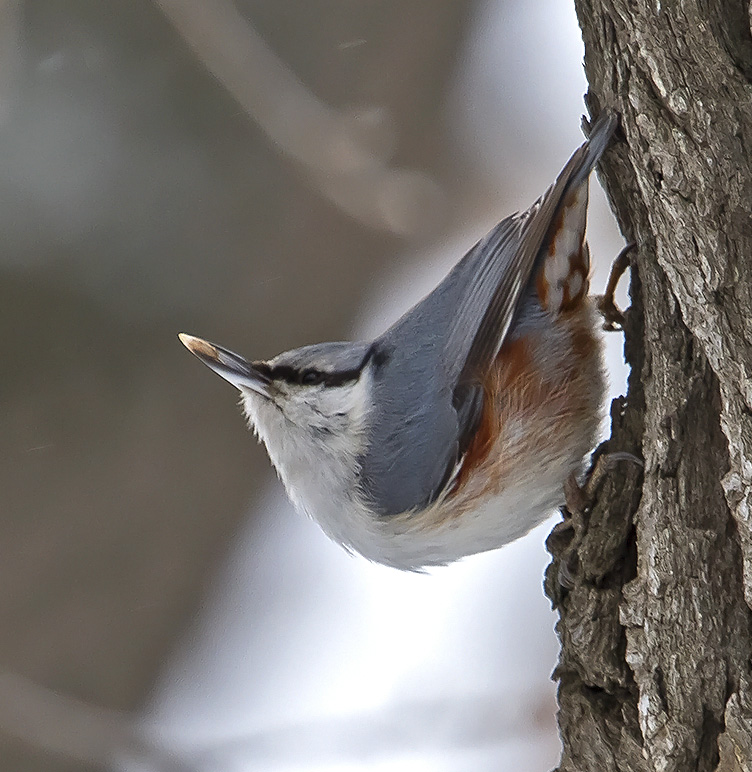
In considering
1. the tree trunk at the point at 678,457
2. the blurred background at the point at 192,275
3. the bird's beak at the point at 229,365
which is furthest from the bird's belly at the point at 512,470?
the blurred background at the point at 192,275

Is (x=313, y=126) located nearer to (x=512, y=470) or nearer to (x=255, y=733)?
(x=512, y=470)

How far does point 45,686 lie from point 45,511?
0.45 m

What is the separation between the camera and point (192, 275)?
7.70 feet

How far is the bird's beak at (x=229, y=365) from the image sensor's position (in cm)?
172

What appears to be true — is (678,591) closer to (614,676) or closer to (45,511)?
(614,676)

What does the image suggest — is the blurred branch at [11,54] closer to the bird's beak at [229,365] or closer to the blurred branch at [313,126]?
the blurred branch at [313,126]

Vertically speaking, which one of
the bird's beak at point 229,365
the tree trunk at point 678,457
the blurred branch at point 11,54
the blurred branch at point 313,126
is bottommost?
the tree trunk at point 678,457

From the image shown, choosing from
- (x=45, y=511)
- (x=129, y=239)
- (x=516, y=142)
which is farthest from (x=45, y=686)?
(x=516, y=142)

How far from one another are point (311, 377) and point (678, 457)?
730mm

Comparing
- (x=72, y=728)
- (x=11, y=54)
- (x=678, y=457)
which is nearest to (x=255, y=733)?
(x=72, y=728)

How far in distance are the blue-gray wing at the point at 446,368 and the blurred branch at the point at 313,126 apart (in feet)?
2.01

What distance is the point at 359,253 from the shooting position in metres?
2.33

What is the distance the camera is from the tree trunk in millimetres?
1306

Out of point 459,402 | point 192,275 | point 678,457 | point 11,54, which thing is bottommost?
point 678,457
